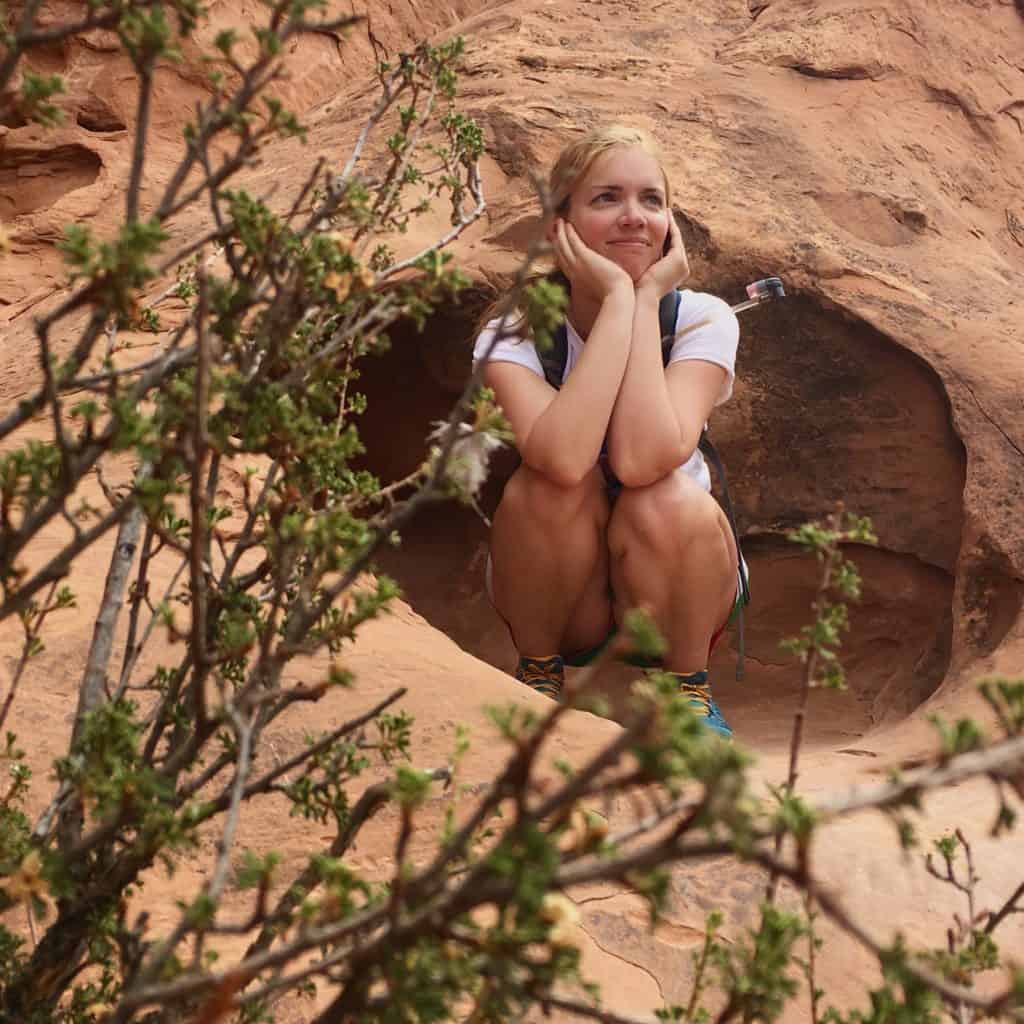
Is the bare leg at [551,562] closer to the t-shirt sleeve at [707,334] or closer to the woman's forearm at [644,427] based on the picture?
the woman's forearm at [644,427]

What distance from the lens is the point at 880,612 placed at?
4.11m

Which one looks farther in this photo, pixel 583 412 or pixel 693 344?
pixel 693 344

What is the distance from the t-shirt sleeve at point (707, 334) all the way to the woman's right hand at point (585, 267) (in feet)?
0.64

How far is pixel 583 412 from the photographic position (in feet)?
8.73

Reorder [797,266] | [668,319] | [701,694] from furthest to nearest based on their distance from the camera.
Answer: [797,266] → [668,319] → [701,694]

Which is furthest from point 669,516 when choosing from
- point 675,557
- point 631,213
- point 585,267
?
point 631,213

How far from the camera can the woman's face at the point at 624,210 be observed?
2928 millimetres

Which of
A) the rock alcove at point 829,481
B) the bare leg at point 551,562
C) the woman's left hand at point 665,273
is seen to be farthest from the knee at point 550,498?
the rock alcove at point 829,481

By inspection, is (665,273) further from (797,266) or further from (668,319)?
(797,266)

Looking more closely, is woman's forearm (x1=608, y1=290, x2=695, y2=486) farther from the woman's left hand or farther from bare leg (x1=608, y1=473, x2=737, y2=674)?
the woman's left hand

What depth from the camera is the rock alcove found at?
3902 mm

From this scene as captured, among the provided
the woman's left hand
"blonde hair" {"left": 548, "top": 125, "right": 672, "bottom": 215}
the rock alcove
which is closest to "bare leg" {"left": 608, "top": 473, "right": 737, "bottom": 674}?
the woman's left hand

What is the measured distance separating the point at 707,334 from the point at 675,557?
1.86 feet

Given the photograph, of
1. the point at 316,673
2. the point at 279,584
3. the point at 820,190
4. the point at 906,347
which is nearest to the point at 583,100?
the point at 820,190
